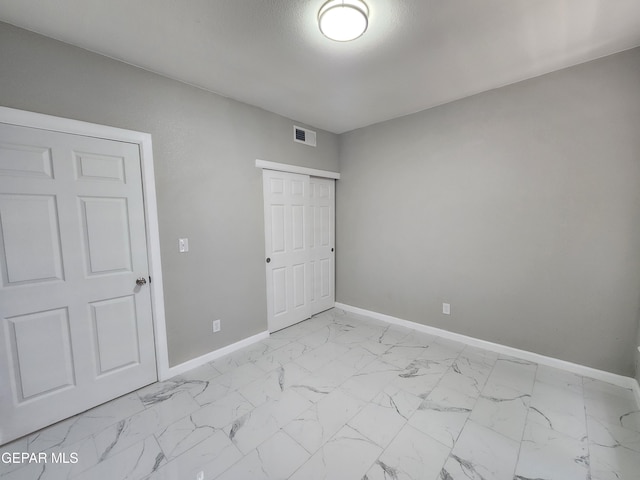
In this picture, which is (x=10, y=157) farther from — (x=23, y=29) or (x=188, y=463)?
(x=188, y=463)

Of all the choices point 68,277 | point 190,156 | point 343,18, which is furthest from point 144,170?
point 343,18

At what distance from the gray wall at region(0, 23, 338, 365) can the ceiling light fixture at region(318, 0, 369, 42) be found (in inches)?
57.8

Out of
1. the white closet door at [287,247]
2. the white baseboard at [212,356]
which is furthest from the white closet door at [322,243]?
the white baseboard at [212,356]

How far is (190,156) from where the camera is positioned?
2430mm

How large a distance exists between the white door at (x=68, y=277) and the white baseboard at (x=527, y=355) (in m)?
2.80

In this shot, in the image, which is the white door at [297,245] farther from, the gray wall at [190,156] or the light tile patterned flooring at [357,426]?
the light tile patterned flooring at [357,426]

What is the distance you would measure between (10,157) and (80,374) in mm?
1540

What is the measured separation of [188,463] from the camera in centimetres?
154

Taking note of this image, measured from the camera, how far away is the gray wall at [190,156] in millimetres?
1749

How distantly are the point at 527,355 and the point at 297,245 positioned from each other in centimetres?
270

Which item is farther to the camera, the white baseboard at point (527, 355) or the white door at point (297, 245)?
the white door at point (297, 245)

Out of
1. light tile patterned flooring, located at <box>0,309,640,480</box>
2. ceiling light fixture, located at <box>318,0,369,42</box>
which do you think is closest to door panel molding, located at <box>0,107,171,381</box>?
light tile patterned flooring, located at <box>0,309,640,480</box>

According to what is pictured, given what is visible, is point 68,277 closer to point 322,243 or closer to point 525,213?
point 322,243

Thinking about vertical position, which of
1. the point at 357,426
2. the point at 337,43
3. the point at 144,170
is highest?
the point at 337,43
